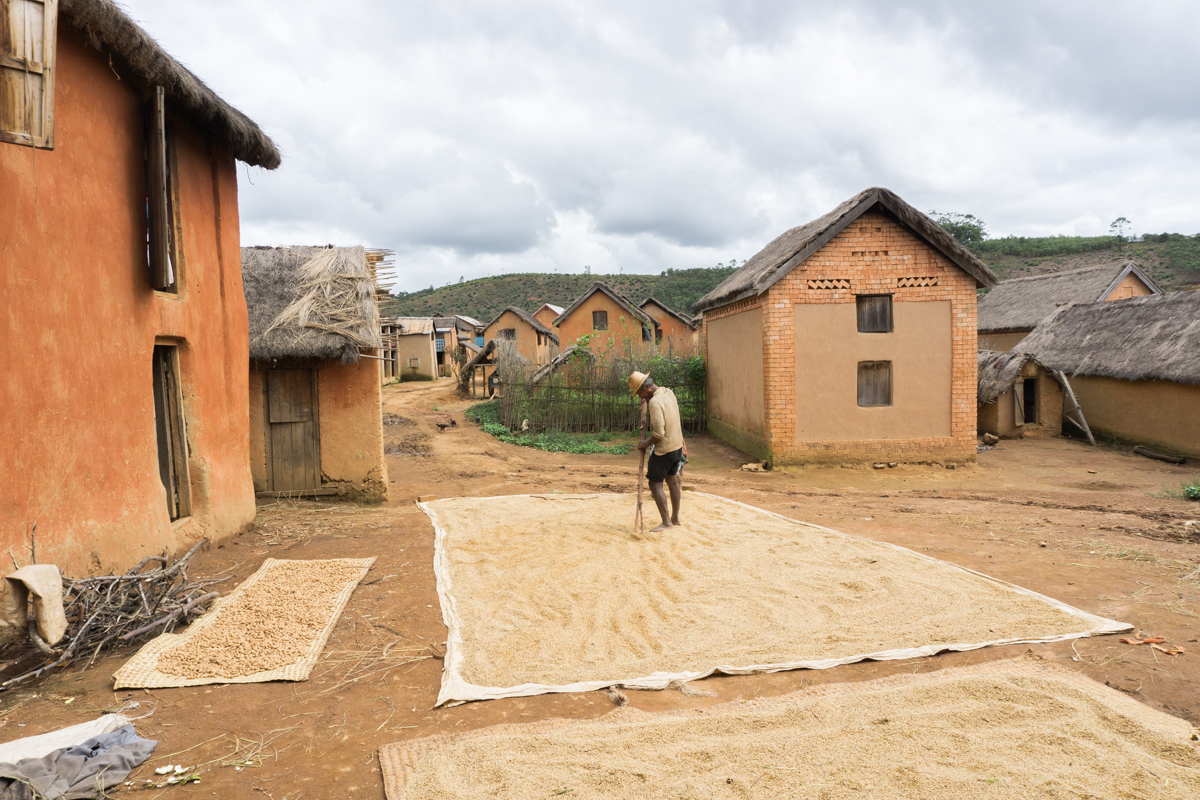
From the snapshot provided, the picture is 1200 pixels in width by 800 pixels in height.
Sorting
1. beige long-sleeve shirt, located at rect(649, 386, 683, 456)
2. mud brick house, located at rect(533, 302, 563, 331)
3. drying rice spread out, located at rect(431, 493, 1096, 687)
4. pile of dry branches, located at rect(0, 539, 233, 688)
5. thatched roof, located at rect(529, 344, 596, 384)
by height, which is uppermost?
mud brick house, located at rect(533, 302, 563, 331)

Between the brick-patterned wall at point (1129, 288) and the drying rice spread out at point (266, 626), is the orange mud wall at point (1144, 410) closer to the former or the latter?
the brick-patterned wall at point (1129, 288)

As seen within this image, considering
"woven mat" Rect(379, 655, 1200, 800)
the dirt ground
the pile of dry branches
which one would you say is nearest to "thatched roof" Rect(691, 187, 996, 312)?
the dirt ground

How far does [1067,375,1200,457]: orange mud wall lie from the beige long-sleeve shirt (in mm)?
10971

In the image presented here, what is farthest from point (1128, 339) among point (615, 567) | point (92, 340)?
point (92, 340)

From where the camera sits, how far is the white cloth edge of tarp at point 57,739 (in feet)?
10.2

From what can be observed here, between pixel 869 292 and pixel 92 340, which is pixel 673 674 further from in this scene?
pixel 869 292

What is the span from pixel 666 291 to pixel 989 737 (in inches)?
2261

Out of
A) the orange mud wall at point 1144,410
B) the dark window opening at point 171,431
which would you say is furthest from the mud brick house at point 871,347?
the dark window opening at point 171,431

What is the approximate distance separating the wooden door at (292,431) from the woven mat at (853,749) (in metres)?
6.66

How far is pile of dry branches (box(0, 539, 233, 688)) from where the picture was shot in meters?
4.23

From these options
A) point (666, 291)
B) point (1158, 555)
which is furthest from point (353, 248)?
point (666, 291)

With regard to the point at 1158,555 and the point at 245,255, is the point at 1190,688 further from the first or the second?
the point at 245,255

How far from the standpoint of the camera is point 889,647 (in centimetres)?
418

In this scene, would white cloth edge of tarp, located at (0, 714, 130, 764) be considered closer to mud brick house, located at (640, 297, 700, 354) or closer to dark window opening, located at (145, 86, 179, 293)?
dark window opening, located at (145, 86, 179, 293)
